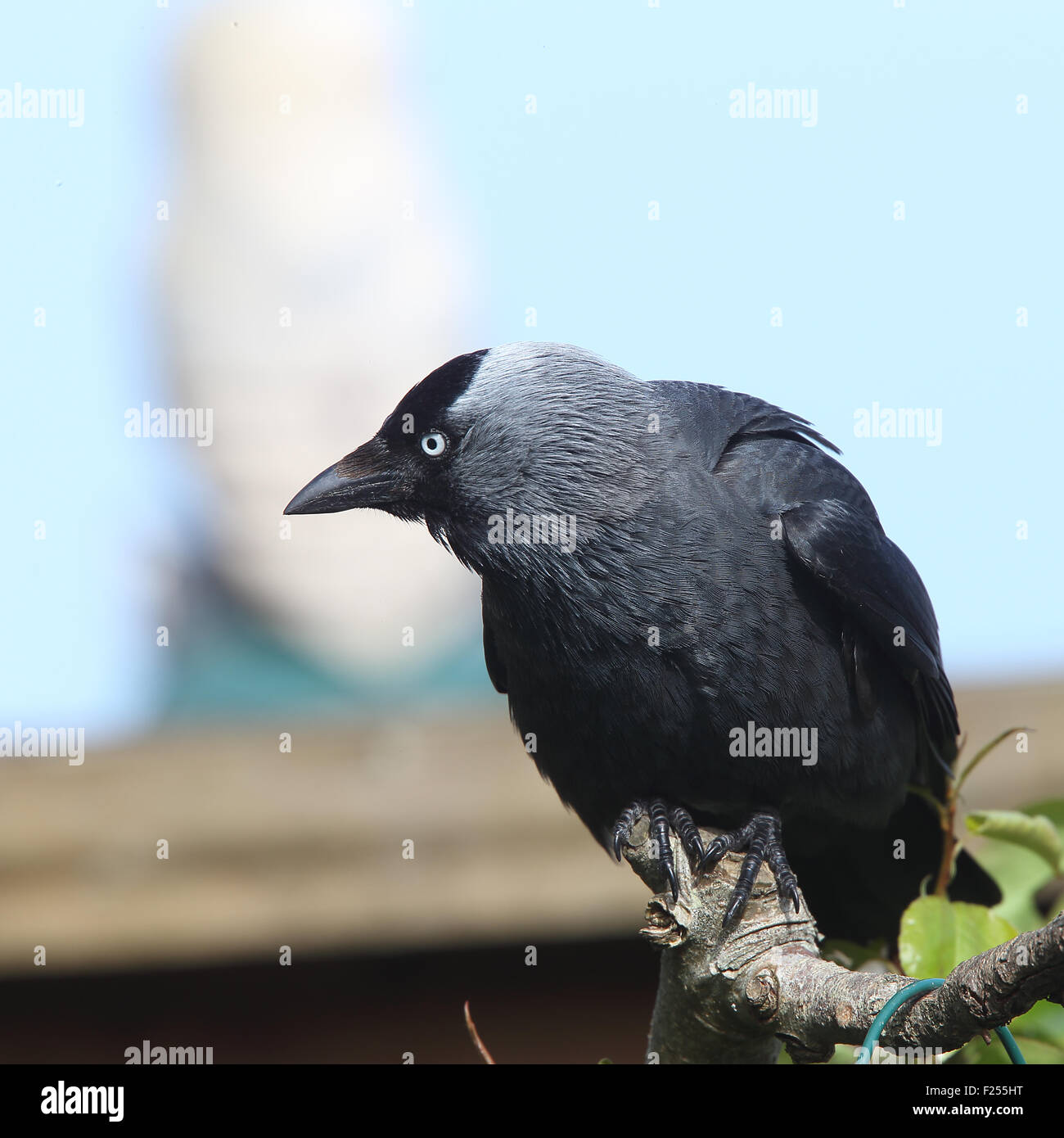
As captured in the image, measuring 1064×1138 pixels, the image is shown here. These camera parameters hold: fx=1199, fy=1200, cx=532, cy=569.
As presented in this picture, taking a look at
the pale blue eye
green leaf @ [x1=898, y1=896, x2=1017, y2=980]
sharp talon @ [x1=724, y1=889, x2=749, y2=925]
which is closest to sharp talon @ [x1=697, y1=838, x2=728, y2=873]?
sharp talon @ [x1=724, y1=889, x2=749, y2=925]

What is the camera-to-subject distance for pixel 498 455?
2986 millimetres

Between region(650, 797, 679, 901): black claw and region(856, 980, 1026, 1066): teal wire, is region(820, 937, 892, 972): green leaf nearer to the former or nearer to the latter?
region(650, 797, 679, 901): black claw

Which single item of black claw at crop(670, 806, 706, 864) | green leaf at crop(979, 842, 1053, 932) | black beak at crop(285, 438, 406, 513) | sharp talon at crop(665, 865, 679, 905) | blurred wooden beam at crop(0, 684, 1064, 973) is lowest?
blurred wooden beam at crop(0, 684, 1064, 973)

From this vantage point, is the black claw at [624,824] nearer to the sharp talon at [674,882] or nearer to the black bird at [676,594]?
the black bird at [676,594]

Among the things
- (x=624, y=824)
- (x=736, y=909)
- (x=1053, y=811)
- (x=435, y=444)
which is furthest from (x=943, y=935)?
(x=435, y=444)

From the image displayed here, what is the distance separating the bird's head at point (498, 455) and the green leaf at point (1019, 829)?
103 centimetres

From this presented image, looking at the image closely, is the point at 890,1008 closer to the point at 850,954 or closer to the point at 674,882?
the point at 674,882

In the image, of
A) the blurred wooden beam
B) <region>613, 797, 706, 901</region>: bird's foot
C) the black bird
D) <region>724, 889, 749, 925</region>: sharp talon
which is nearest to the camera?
<region>724, 889, 749, 925</region>: sharp talon

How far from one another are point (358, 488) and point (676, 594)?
885 millimetres

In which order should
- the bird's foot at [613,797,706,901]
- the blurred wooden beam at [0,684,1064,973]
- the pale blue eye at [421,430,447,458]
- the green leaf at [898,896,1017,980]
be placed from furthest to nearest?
the blurred wooden beam at [0,684,1064,973]
the pale blue eye at [421,430,447,458]
the bird's foot at [613,797,706,901]
the green leaf at [898,896,1017,980]

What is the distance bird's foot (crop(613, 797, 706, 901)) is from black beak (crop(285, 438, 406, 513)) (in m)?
0.97

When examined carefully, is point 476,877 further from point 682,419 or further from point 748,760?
point 682,419

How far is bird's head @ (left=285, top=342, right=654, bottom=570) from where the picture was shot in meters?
2.89

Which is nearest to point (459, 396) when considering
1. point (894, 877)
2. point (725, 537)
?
point (725, 537)
